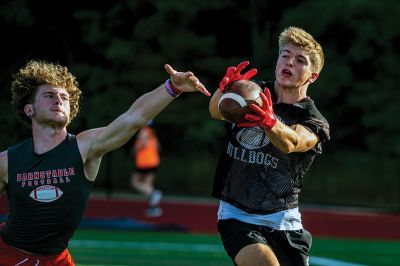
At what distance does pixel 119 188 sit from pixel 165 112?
3.13 m

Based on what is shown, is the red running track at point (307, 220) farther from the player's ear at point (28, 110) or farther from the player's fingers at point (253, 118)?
the player's fingers at point (253, 118)

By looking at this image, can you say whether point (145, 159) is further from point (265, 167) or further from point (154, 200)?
point (265, 167)

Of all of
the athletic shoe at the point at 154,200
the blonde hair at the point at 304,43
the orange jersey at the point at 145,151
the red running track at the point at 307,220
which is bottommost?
the red running track at the point at 307,220

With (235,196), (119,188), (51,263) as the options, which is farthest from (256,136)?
(119,188)

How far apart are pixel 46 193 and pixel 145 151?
13.1 m

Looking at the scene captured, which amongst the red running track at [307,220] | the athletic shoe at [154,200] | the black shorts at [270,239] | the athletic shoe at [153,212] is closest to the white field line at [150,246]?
the red running track at [307,220]

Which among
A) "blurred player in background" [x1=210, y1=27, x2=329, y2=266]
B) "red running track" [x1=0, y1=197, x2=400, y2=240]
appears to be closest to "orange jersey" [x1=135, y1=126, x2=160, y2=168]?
"red running track" [x1=0, y1=197, x2=400, y2=240]

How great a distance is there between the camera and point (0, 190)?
6195 millimetres

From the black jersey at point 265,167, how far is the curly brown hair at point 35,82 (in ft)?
3.89

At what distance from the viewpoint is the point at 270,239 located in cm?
643

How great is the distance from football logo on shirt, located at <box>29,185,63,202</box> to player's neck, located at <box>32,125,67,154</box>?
0.27 meters

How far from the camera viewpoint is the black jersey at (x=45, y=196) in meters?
6.02

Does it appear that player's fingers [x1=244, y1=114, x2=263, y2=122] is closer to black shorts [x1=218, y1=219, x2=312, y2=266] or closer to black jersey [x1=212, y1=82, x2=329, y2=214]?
black jersey [x1=212, y1=82, x2=329, y2=214]

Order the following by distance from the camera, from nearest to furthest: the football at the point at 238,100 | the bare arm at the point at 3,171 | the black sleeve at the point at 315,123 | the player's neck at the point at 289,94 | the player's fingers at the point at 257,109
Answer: the player's fingers at the point at 257,109
the football at the point at 238,100
the bare arm at the point at 3,171
the black sleeve at the point at 315,123
the player's neck at the point at 289,94
